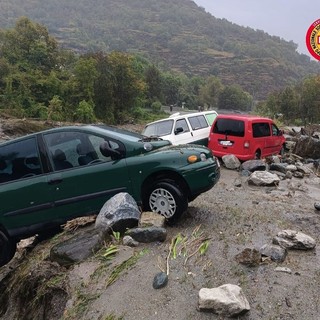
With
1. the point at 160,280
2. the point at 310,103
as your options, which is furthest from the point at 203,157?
the point at 310,103

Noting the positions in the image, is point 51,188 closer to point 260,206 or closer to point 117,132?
point 117,132

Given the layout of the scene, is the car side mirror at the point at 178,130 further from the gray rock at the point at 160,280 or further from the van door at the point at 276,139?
the gray rock at the point at 160,280

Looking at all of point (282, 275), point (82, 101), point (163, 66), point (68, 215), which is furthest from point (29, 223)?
point (163, 66)

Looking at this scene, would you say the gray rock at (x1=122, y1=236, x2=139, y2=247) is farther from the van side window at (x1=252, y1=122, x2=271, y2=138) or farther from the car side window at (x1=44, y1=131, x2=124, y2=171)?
the van side window at (x1=252, y1=122, x2=271, y2=138)

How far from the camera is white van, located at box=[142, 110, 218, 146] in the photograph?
12.6 metres

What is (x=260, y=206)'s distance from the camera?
7277mm

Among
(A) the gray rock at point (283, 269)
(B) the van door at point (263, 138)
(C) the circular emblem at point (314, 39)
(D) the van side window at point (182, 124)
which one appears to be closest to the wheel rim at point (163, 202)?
(A) the gray rock at point (283, 269)

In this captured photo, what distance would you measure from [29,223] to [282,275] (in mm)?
3496

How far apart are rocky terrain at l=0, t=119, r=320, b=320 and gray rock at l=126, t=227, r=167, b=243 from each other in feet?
0.21

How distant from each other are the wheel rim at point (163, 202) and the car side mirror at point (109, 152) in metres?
0.73

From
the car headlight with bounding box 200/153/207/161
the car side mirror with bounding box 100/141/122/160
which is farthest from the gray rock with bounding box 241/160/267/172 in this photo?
the car side mirror with bounding box 100/141/122/160

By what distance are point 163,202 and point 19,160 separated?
7.06 ft

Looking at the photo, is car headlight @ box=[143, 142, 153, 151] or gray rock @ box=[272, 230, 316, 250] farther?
car headlight @ box=[143, 142, 153, 151]

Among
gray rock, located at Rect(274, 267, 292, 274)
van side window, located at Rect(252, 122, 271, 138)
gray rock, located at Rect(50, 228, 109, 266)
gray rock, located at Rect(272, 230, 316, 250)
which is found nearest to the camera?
gray rock, located at Rect(274, 267, 292, 274)
